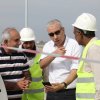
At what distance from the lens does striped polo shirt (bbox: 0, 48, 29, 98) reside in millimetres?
5135

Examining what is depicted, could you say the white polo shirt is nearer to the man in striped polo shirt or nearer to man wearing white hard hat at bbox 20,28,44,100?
man wearing white hard hat at bbox 20,28,44,100

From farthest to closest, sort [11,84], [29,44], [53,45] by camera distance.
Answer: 1. [29,44]
2. [53,45]
3. [11,84]

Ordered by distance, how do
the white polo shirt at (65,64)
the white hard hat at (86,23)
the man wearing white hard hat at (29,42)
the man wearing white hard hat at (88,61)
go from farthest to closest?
1. the man wearing white hard hat at (29,42)
2. the white polo shirt at (65,64)
3. the white hard hat at (86,23)
4. the man wearing white hard hat at (88,61)

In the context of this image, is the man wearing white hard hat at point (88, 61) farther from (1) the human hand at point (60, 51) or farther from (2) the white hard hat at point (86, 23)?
(1) the human hand at point (60, 51)

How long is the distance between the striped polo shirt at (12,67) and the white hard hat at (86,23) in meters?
1.13

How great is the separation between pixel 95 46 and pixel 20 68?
5.04 ft

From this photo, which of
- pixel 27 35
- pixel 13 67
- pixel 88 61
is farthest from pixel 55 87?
pixel 88 61

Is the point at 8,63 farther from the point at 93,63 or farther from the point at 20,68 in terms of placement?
the point at 93,63

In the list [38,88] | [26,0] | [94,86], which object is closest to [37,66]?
[38,88]

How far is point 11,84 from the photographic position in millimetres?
5129

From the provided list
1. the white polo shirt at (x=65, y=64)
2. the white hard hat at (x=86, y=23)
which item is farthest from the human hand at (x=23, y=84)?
the white hard hat at (x=86, y=23)

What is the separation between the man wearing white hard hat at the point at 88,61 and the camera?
393 centimetres

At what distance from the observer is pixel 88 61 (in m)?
3.84

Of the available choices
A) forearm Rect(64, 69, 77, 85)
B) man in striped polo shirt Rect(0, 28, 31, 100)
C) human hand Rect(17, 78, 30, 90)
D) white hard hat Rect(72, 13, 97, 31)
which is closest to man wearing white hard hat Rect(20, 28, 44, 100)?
man in striped polo shirt Rect(0, 28, 31, 100)
